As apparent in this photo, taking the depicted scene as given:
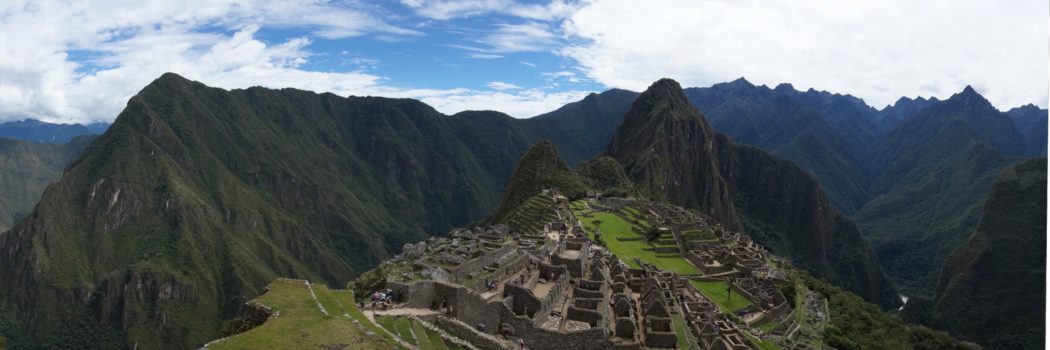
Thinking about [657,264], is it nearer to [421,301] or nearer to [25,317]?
[421,301]

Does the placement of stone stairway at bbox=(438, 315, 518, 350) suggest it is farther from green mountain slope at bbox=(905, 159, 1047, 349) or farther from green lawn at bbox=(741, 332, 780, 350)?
green mountain slope at bbox=(905, 159, 1047, 349)

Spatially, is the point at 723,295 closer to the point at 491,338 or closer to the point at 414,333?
the point at 491,338

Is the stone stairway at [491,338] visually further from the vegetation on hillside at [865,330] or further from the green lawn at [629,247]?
the vegetation on hillside at [865,330]

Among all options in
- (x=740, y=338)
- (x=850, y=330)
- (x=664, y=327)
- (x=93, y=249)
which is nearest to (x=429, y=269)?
(x=664, y=327)

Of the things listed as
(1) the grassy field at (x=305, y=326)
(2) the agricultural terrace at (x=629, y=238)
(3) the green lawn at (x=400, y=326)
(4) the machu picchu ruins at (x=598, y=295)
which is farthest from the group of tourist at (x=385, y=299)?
(2) the agricultural terrace at (x=629, y=238)

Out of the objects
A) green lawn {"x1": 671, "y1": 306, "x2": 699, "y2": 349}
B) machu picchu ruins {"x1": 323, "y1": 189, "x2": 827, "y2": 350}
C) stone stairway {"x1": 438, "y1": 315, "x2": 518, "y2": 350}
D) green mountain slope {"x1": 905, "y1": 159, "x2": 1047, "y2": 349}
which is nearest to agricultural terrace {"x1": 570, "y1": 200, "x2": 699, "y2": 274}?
machu picchu ruins {"x1": 323, "y1": 189, "x2": 827, "y2": 350}

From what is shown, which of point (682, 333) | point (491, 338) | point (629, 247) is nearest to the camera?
point (491, 338)

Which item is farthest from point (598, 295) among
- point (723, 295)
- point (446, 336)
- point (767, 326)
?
point (723, 295)
